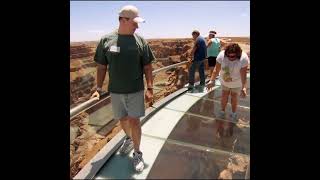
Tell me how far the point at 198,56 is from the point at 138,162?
420 cm

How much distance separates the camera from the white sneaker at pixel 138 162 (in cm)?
281

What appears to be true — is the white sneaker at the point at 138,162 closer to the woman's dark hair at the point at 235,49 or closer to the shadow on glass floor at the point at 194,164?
the shadow on glass floor at the point at 194,164

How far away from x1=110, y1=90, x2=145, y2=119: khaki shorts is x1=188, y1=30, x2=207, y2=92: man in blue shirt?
157 inches

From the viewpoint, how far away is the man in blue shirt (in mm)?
6520

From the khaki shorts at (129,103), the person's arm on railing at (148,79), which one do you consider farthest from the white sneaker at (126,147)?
the person's arm on railing at (148,79)

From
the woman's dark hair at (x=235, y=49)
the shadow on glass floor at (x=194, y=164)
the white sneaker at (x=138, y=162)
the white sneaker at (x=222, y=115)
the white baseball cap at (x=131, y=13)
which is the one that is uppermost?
the white baseball cap at (x=131, y=13)

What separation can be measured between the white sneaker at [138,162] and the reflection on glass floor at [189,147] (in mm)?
50

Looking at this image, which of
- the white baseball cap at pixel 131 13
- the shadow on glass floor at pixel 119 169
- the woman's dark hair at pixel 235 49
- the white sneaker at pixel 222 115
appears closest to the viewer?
the white baseball cap at pixel 131 13

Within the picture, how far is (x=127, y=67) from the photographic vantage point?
2.63m

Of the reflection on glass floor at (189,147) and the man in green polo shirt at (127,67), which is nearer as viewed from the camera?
the man in green polo shirt at (127,67)
